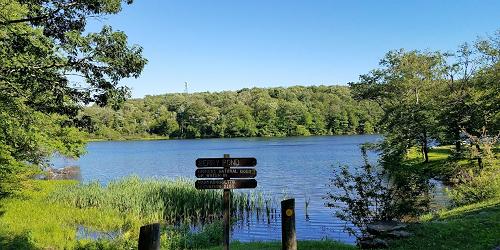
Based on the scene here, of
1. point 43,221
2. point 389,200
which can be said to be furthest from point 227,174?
point 43,221

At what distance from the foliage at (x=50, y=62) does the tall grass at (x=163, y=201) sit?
28.7ft

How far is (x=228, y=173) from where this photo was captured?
916cm

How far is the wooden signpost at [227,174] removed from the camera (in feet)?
29.9

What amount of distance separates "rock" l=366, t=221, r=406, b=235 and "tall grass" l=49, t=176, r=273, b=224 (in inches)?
450

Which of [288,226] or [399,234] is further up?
[288,226]

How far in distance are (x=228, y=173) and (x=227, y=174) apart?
0.03 metres

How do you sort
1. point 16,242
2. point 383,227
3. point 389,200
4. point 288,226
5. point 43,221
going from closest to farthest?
point 288,226 → point 383,227 → point 389,200 → point 16,242 → point 43,221

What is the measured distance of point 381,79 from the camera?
1998 inches

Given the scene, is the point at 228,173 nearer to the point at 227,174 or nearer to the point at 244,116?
the point at 227,174

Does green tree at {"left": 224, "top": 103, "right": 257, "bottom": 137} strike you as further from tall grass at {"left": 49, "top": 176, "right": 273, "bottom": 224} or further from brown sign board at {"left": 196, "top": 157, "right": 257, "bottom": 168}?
brown sign board at {"left": 196, "top": 157, "right": 257, "bottom": 168}

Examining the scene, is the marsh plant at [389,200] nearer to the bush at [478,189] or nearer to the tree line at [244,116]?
the bush at [478,189]

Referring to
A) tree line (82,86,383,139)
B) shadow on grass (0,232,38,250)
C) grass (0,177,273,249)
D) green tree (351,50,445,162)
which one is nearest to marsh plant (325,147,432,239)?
grass (0,177,273,249)

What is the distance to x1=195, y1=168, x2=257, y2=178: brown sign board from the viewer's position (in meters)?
9.17

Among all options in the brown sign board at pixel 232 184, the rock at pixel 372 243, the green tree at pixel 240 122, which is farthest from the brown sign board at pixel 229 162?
the green tree at pixel 240 122
